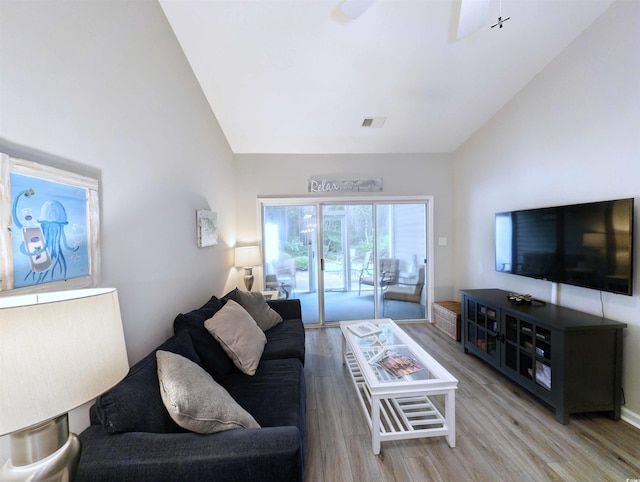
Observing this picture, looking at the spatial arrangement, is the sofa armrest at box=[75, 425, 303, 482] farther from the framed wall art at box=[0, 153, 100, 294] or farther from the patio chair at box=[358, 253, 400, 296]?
the patio chair at box=[358, 253, 400, 296]

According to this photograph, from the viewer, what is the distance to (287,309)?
3137 millimetres

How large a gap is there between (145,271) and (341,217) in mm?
2870

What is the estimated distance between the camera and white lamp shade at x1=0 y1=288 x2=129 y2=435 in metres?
0.58

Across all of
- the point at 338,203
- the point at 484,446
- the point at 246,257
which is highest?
the point at 338,203

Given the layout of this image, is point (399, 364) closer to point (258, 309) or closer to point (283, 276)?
point (258, 309)

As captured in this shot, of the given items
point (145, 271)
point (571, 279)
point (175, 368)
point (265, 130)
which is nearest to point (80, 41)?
point (145, 271)

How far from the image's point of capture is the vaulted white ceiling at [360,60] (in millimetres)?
2164

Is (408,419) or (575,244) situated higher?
(575,244)

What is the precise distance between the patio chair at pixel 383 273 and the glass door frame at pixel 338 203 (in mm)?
A: 131

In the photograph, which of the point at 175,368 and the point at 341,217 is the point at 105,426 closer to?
the point at 175,368

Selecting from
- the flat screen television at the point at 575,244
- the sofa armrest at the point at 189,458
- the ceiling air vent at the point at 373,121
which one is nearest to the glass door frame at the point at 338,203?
the ceiling air vent at the point at 373,121

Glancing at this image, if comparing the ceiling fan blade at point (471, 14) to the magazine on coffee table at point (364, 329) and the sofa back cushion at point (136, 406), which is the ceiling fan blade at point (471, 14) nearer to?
the magazine on coffee table at point (364, 329)

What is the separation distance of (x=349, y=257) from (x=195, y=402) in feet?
10.7

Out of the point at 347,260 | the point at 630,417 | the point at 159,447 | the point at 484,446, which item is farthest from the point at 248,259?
the point at 630,417
